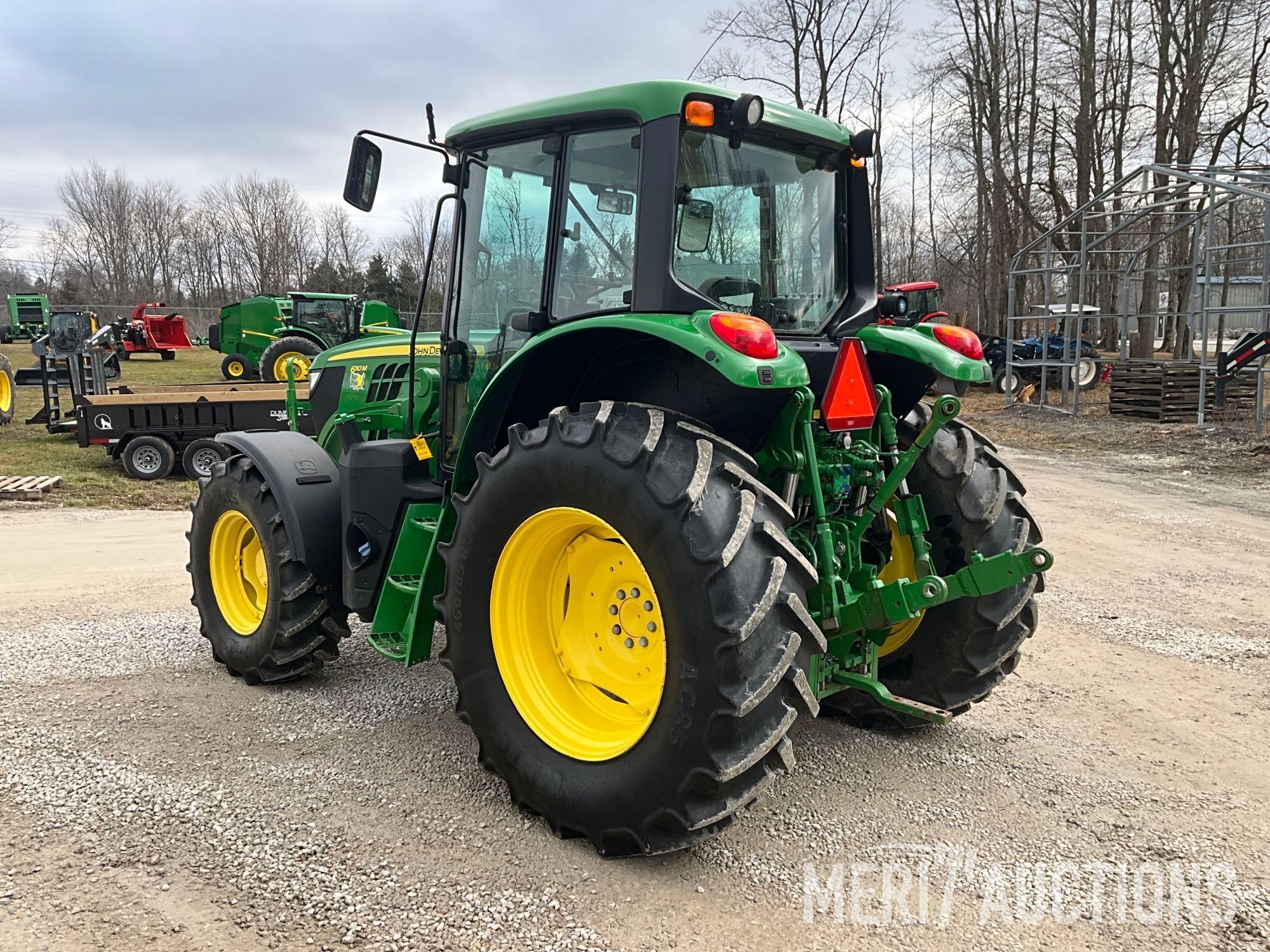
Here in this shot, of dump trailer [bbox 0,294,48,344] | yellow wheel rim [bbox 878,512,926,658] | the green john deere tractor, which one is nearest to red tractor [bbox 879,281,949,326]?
yellow wheel rim [bbox 878,512,926,658]

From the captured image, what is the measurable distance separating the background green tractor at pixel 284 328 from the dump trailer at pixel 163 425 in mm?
6911

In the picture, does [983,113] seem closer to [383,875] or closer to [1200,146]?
[1200,146]

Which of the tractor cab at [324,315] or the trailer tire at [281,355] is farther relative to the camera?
the tractor cab at [324,315]

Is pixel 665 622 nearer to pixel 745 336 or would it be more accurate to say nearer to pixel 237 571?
pixel 745 336

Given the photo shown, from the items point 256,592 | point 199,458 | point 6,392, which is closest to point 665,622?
point 256,592

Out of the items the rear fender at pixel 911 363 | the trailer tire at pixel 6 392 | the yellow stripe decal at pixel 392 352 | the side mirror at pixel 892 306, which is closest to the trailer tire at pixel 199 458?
the trailer tire at pixel 6 392

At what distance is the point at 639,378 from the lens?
10.5ft

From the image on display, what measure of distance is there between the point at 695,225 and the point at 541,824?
2076mm

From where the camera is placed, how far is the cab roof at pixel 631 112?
298 cm

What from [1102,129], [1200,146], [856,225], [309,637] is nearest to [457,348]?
[309,637]

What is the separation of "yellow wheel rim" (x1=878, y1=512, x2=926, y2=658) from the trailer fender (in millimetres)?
2377

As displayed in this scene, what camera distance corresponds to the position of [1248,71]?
2061 cm

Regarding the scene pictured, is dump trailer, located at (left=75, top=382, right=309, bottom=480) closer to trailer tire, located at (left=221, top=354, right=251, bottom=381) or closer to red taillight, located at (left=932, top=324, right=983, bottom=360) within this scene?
red taillight, located at (left=932, top=324, right=983, bottom=360)

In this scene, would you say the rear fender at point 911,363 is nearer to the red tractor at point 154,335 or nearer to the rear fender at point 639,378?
the rear fender at point 639,378
